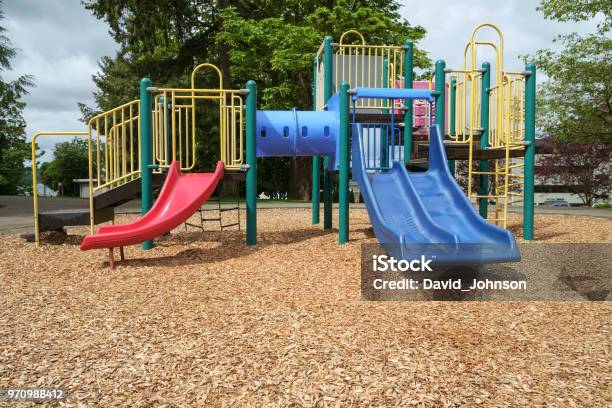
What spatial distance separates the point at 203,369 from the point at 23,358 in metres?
1.31

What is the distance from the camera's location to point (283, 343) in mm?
3557

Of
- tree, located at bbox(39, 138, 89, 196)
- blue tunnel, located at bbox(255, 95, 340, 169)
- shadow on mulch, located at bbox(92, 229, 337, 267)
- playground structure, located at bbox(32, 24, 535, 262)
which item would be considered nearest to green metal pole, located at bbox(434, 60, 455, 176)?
playground structure, located at bbox(32, 24, 535, 262)

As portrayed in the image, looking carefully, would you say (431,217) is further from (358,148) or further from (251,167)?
(251,167)

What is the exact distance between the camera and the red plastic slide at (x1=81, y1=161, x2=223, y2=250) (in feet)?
21.0

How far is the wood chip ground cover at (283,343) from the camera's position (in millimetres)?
2865

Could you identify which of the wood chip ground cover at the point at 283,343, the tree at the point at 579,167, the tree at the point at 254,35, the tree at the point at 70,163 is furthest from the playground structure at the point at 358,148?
the tree at the point at 70,163

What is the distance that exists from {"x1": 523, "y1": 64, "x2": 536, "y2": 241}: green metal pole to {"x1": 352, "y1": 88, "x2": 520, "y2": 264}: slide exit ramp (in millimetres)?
1798

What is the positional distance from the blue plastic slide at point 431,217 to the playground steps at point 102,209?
11.5 feet

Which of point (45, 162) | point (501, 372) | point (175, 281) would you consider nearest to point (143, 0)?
point (175, 281)

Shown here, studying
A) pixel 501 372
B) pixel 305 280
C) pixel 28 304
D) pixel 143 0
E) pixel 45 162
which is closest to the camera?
pixel 501 372

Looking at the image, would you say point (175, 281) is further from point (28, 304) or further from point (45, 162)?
point (45, 162)

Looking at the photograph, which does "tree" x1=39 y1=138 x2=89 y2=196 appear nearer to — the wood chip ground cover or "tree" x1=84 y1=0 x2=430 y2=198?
"tree" x1=84 y1=0 x2=430 y2=198

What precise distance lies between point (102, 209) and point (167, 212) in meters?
1.92

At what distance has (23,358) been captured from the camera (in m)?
3.41
